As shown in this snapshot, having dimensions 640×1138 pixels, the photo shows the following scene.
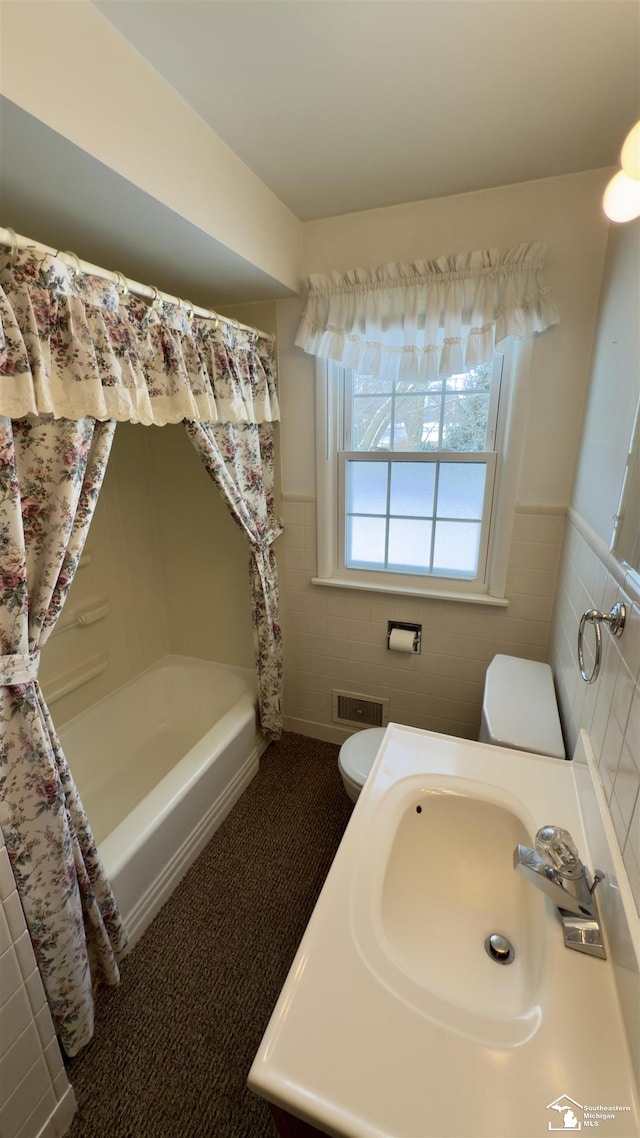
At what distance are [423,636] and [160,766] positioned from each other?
1.37 m

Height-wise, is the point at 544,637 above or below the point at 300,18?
below

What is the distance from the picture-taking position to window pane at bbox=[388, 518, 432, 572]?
6.37ft

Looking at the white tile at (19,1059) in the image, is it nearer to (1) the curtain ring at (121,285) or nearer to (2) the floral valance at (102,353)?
(2) the floral valance at (102,353)

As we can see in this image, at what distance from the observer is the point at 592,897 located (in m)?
0.75

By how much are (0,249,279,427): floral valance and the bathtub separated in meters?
1.26

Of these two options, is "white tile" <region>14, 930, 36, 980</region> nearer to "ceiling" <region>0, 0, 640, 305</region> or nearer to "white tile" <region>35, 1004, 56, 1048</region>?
"white tile" <region>35, 1004, 56, 1048</region>

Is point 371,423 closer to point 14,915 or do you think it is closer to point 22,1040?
point 14,915

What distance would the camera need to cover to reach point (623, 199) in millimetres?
706

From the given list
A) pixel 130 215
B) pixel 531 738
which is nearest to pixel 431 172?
pixel 130 215

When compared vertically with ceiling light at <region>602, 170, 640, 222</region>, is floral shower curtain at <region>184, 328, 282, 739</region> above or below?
below

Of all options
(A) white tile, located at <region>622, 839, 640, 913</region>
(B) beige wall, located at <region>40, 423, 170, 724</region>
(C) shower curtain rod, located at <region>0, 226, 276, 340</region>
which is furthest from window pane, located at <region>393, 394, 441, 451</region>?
(A) white tile, located at <region>622, 839, 640, 913</region>

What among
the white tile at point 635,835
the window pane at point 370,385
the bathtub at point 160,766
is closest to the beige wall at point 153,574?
the bathtub at point 160,766

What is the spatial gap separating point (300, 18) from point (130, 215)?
554 mm

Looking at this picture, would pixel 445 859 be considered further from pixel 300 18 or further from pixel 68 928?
pixel 300 18
